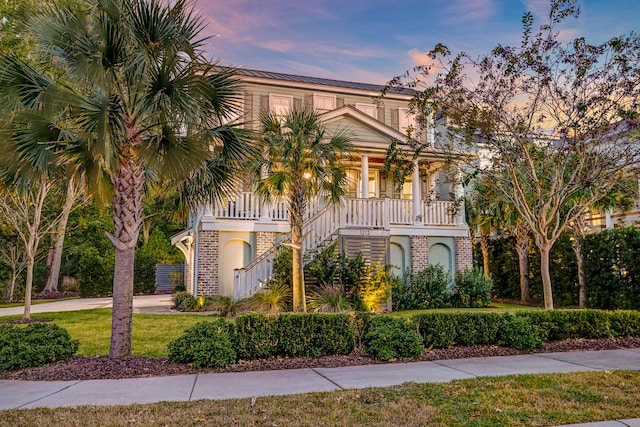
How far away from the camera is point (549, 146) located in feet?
35.5

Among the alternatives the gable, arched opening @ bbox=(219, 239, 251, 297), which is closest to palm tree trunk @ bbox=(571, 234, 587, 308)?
the gable

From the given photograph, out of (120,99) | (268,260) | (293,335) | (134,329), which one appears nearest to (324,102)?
(268,260)

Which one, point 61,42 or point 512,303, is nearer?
point 61,42

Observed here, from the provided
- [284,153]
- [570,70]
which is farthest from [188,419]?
[570,70]

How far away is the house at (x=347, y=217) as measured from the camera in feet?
48.9

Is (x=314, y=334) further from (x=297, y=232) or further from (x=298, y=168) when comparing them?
(x=298, y=168)

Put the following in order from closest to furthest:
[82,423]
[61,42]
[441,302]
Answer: [82,423], [61,42], [441,302]

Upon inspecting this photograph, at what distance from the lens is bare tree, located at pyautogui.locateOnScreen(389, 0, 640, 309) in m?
9.34

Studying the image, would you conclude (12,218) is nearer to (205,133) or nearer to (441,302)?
(205,133)

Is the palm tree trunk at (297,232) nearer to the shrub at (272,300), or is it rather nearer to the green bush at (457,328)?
the shrub at (272,300)

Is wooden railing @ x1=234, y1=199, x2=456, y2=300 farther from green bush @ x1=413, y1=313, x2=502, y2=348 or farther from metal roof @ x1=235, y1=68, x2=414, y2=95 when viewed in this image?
green bush @ x1=413, y1=313, x2=502, y2=348

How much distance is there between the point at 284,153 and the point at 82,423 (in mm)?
7980

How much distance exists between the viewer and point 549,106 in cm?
994

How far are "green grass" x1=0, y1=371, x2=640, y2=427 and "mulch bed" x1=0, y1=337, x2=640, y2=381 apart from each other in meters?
1.65
